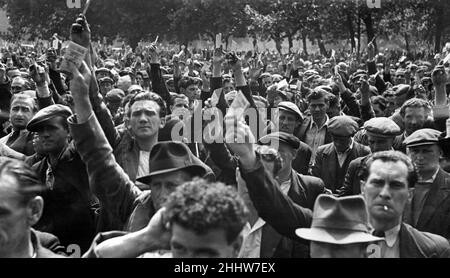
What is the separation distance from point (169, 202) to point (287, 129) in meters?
4.49

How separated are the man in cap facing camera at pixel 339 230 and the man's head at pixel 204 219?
0.58 metres

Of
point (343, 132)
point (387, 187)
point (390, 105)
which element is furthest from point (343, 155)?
point (390, 105)

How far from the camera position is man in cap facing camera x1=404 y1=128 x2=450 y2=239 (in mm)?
4883

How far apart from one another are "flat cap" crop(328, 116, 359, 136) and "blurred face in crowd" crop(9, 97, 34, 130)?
273 cm

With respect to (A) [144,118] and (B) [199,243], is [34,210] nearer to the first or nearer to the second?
(B) [199,243]

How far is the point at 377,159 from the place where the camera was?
14.0 feet

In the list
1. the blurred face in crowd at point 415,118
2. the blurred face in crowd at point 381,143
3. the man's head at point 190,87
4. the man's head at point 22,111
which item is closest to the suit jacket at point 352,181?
the blurred face in crowd at point 381,143

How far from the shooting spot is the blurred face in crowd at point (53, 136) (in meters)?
5.52

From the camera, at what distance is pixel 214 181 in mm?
4453

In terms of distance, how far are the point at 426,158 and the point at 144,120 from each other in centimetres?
202

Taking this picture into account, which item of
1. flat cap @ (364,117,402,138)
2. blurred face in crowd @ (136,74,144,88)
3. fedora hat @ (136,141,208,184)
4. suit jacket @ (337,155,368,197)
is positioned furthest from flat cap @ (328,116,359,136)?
blurred face in crowd @ (136,74,144,88)

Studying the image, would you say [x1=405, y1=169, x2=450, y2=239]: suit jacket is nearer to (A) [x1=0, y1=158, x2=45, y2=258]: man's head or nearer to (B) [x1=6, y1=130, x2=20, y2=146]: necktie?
(A) [x1=0, y1=158, x2=45, y2=258]: man's head

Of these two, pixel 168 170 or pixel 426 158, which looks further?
pixel 426 158
